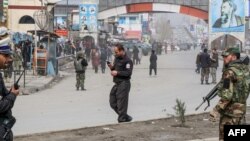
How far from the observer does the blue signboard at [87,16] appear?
45684 millimetres

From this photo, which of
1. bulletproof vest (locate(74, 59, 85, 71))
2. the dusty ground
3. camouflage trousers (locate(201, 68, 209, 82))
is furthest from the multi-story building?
the dusty ground

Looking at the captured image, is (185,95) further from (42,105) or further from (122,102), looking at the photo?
(122,102)

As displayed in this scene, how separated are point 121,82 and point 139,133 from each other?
1396 millimetres

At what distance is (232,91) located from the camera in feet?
21.8

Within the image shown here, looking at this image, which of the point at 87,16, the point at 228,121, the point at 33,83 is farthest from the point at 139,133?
the point at 87,16

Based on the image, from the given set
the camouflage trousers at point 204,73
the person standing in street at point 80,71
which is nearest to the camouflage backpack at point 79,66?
the person standing in street at point 80,71

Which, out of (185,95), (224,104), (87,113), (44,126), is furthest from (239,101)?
(185,95)

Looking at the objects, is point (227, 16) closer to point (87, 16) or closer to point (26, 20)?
point (87, 16)

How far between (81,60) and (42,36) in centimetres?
774

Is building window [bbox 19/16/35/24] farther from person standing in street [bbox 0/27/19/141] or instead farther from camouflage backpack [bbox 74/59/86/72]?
person standing in street [bbox 0/27/19/141]

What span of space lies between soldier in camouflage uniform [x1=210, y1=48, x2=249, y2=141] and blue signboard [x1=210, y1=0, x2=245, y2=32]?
39.7 meters

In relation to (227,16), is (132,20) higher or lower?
higher

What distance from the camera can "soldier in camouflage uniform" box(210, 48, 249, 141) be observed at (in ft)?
21.7

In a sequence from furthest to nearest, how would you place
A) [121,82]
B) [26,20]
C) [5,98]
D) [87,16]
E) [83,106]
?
[26,20], [87,16], [83,106], [121,82], [5,98]
